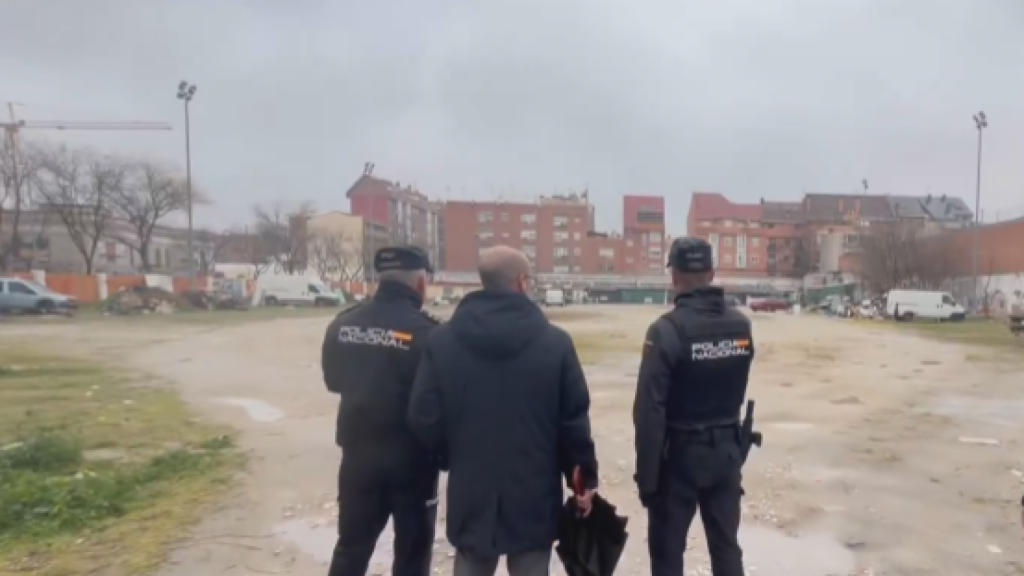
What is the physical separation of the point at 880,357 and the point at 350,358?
1929 centimetres

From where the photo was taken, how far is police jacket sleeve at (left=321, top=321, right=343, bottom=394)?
11.6 ft

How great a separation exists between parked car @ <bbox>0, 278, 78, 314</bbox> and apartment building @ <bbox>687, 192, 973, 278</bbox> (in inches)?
3463

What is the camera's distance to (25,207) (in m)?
57.9

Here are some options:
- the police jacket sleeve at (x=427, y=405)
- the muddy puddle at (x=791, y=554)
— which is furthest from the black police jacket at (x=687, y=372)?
the muddy puddle at (x=791, y=554)

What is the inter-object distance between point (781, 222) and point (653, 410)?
116788mm

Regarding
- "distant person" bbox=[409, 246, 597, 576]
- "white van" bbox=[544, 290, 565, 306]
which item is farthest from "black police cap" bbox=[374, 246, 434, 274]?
"white van" bbox=[544, 290, 565, 306]

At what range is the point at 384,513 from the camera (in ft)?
11.6

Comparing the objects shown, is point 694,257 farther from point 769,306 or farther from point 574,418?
point 769,306

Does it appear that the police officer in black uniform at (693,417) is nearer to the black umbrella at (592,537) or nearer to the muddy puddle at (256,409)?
the black umbrella at (592,537)

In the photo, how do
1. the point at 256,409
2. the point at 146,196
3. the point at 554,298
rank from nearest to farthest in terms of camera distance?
the point at 256,409
the point at 146,196
the point at 554,298

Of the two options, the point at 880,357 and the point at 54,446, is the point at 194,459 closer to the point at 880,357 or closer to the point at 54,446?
the point at 54,446

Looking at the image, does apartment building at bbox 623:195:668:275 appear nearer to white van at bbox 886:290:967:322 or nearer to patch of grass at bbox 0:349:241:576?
white van at bbox 886:290:967:322

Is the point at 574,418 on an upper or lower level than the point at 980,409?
upper

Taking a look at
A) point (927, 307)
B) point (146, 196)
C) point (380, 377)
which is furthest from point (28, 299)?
point (927, 307)
